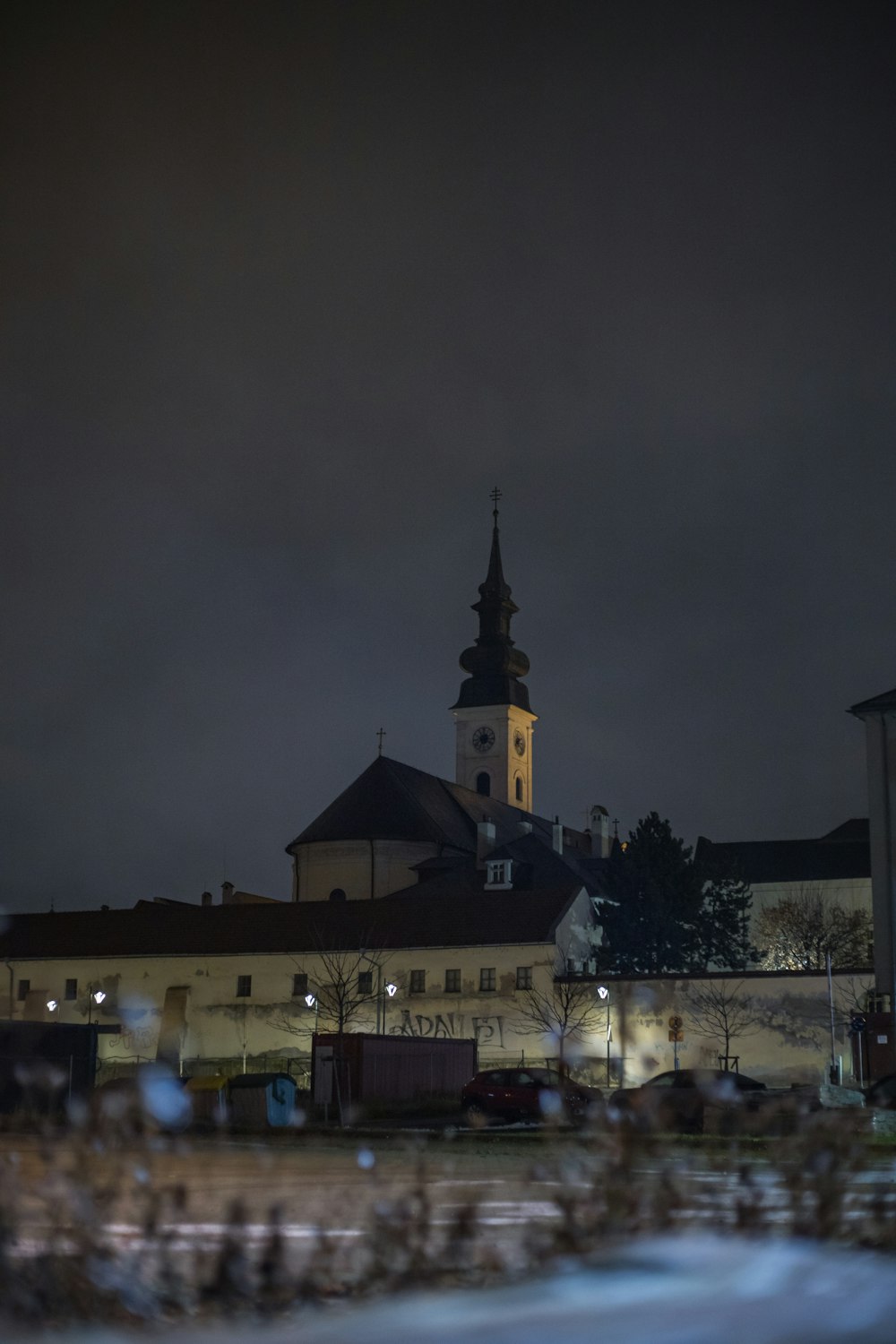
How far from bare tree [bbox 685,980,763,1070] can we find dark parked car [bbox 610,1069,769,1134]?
1260 cm

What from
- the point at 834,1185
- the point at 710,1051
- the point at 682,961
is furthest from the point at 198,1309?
the point at 682,961

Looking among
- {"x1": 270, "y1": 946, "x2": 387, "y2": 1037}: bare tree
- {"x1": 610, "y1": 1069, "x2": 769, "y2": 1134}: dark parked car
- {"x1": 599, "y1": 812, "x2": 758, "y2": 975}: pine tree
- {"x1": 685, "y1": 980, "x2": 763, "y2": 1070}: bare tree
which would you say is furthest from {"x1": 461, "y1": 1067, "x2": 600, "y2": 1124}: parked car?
{"x1": 599, "y1": 812, "x2": 758, "y2": 975}: pine tree

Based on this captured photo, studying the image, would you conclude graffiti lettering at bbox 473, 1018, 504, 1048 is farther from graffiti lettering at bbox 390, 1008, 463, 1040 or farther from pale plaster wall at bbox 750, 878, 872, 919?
pale plaster wall at bbox 750, 878, 872, 919

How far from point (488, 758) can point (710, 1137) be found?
3264 inches

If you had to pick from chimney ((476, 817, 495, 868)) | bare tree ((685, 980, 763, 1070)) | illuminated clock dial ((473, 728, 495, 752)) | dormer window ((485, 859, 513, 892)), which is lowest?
bare tree ((685, 980, 763, 1070))

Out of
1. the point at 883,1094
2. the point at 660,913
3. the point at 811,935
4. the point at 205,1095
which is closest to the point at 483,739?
the point at 811,935

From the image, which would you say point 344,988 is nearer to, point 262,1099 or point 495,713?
point 262,1099

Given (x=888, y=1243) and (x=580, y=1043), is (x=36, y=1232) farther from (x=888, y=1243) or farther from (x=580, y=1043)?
(x=580, y=1043)

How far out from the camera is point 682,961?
70.2 meters

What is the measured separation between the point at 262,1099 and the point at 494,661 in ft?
247

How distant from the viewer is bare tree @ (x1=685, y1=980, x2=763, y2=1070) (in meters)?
47.8

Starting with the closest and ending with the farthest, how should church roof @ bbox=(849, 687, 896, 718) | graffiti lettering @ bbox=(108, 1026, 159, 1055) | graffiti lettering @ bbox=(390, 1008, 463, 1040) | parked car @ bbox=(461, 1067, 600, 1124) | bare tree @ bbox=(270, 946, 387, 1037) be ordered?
parked car @ bbox=(461, 1067, 600, 1124) → church roof @ bbox=(849, 687, 896, 718) → graffiti lettering @ bbox=(390, 1008, 463, 1040) → bare tree @ bbox=(270, 946, 387, 1037) → graffiti lettering @ bbox=(108, 1026, 159, 1055)

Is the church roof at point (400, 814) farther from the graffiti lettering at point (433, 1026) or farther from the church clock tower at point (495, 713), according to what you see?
the graffiti lettering at point (433, 1026)

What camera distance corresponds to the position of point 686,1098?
2605cm
